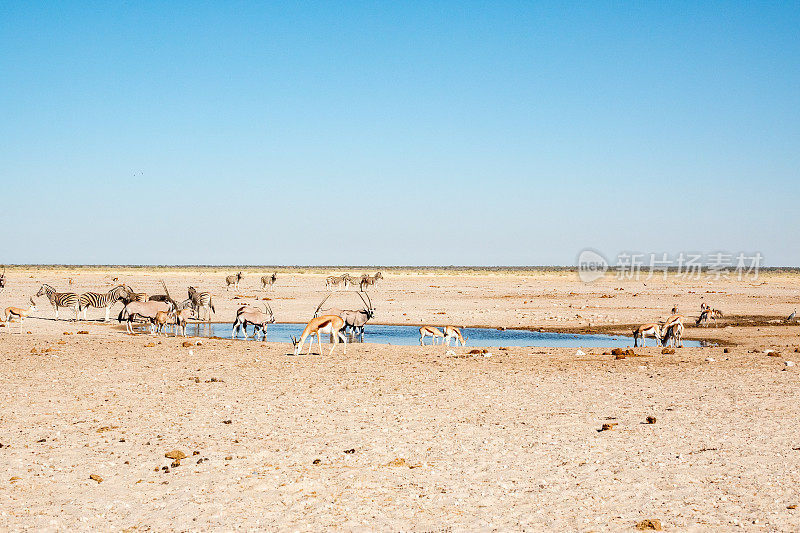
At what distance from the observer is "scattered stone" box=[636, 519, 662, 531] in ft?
22.1

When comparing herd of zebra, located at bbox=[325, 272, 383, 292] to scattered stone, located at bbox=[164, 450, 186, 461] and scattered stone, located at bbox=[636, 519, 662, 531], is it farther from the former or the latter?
scattered stone, located at bbox=[636, 519, 662, 531]

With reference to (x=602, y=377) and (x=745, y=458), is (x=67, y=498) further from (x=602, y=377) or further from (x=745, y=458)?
(x=602, y=377)

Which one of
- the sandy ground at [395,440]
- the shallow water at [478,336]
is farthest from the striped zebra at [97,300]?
the sandy ground at [395,440]

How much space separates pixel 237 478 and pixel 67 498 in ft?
5.68

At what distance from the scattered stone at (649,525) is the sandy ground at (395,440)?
20 centimetres

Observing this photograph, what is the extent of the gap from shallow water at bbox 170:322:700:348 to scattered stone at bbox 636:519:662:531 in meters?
16.4

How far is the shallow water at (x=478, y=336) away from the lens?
24391 millimetres

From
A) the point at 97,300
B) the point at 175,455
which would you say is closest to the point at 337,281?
the point at 97,300

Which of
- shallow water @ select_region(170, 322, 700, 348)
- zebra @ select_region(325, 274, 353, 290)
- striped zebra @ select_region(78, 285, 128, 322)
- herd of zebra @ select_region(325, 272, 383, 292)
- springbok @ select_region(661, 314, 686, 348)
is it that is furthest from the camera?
zebra @ select_region(325, 274, 353, 290)

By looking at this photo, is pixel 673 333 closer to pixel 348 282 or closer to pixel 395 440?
pixel 395 440

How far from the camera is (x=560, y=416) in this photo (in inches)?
450

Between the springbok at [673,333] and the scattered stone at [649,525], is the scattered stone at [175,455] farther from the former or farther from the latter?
the springbok at [673,333]

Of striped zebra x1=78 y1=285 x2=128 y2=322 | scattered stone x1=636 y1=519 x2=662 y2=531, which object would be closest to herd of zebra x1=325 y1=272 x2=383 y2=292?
striped zebra x1=78 y1=285 x2=128 y2=322

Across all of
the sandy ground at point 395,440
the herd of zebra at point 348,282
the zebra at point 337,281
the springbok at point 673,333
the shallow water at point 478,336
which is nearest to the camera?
the sandy ground at point 395,440
